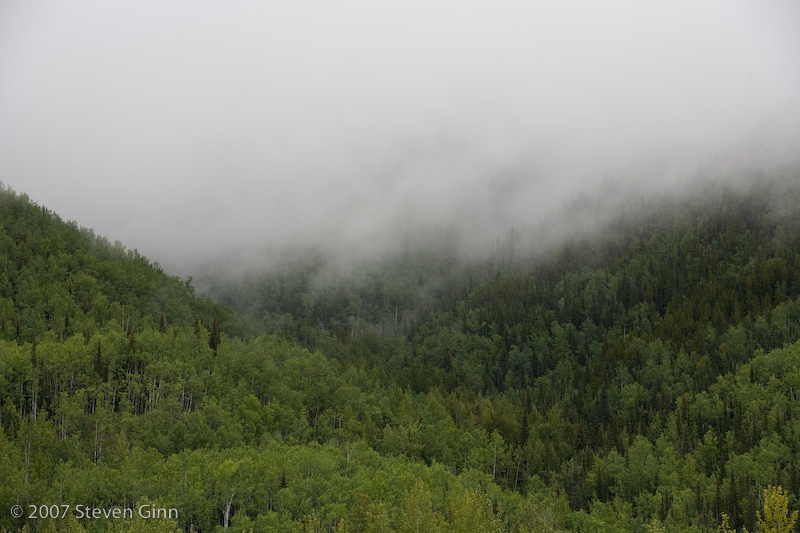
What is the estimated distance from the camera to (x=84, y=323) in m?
169

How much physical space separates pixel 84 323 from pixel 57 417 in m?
43.9

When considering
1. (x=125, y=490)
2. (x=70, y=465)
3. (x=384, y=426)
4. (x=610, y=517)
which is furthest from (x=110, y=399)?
(x=610, y=517)

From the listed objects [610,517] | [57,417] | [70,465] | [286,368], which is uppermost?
[286,368]

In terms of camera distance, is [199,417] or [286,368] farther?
[286,368]

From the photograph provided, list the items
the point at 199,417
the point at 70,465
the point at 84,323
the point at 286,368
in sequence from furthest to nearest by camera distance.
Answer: the point at 286,368 < the point at 84,323 < the point at 199,417 < the point at 70,465

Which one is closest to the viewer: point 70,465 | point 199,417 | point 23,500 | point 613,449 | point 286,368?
point 23,500

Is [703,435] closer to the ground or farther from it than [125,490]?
farther from it

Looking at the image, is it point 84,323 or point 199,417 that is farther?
point 84,323

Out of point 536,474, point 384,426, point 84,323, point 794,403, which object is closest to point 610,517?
point 536,474

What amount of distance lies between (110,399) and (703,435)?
509 feet

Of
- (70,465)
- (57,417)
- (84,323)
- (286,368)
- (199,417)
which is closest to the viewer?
(70,465)

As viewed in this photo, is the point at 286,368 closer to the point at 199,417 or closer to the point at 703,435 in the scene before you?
the point at 199,417

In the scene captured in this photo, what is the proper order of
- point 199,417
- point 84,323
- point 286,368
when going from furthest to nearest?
point 286,368 < point 84,323 < point 199,417

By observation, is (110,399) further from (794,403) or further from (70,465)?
(794,403)
